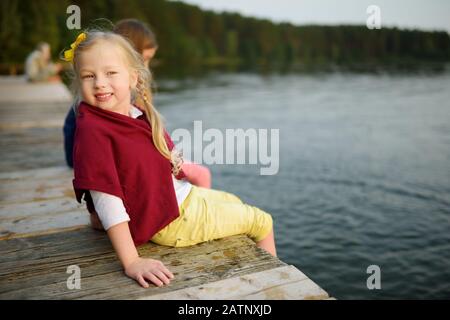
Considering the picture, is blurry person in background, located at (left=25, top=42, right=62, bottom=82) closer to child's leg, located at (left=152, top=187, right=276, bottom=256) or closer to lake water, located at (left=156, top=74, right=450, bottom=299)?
lake water, located at (left=156, top=74, right=450, bottom=299)

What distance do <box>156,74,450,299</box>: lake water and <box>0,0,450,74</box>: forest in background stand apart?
12687mm

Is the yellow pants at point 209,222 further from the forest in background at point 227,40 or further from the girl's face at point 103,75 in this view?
the forest in background at point 227,40

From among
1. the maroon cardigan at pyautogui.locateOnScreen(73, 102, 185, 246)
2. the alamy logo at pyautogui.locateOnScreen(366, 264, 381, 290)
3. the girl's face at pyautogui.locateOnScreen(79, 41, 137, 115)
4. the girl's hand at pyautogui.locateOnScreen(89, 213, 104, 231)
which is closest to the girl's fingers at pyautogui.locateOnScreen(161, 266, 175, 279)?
the maroon cardigan at pyautogui.locateOnScreen(73, 102, 185, 246)

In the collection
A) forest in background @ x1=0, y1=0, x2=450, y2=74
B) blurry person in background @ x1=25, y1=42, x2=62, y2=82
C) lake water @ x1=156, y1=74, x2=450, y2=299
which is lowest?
lake water @ x1=156, y1=74, x2=450, y2=299

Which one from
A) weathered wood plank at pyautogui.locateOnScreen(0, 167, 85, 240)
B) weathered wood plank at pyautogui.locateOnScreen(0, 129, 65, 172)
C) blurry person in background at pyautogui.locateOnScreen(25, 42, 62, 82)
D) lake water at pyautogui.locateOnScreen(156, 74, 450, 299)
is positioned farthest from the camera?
blurry person in background at pyautogui.locateOnScreen(25, 42, 62, 82)

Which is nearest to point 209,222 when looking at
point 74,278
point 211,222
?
point 211,222

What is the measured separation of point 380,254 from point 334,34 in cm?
8878

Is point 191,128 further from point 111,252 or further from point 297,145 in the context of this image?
point 111,252

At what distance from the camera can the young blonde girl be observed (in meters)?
1.94

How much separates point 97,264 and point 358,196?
430 centimetres

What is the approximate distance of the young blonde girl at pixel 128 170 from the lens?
194cm

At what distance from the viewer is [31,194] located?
3.41 metres

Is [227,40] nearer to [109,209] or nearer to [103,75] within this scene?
[103,75]

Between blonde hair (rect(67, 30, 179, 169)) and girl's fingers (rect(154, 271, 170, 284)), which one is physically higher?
blonde hair (rect(67, 30, 179, 169))
